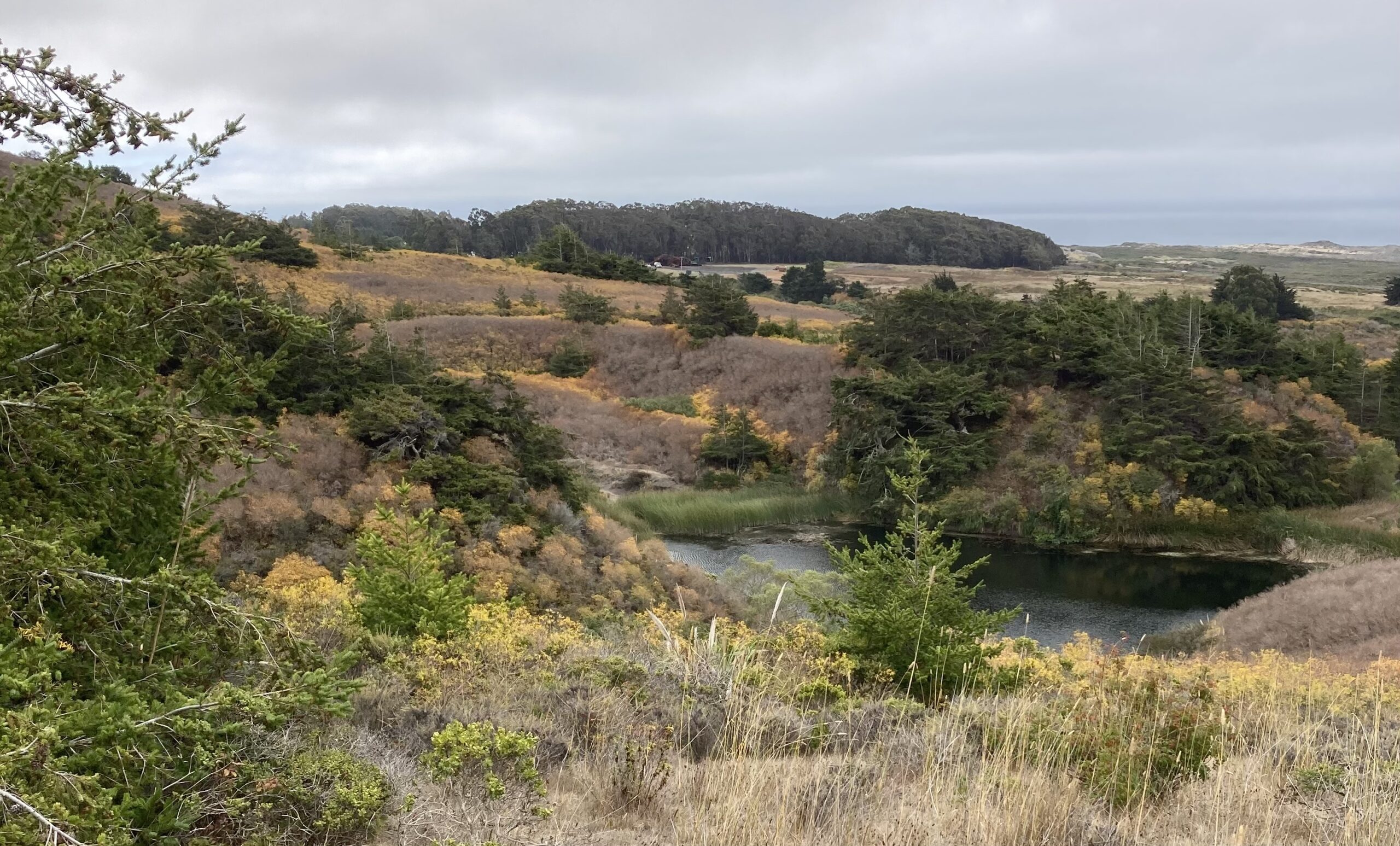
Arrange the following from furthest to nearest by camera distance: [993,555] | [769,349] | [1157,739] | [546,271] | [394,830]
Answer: [546,271]
[769,349]
[993,555]
[1157,739]
[394,830]

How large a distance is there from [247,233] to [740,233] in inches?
3165

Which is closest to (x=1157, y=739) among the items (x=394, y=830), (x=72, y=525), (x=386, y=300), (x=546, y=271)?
(x=394, y=830)

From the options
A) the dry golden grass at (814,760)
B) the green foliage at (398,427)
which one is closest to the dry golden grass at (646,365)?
the green foliage at (398,427)

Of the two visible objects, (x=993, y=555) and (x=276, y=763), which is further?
(x=993, y=555)

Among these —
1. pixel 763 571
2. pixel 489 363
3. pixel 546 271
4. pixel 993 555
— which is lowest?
pixel 993 555

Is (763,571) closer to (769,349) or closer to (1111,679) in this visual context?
(1111,679)

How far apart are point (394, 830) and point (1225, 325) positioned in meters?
39.1

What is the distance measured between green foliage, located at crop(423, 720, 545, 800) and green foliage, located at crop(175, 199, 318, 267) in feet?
70.8

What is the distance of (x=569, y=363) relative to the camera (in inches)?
1687

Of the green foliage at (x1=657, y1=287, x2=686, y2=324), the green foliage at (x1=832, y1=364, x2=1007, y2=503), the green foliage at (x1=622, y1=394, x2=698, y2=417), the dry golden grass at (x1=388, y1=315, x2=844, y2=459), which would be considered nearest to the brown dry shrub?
the green foliage at (x1=832, y1=364, x2=1007, y2=503)

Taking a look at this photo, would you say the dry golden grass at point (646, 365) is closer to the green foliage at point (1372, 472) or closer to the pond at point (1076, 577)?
the pond at point (1076, 577)

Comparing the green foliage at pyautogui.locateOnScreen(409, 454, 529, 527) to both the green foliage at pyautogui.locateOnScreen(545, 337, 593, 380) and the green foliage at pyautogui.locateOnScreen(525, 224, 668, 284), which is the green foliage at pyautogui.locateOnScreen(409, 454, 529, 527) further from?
the green foliage at pyautogui.locateOnScreen(525, 224, 668, 284)

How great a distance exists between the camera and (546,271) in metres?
62.2

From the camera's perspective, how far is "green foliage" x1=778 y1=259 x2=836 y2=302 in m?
70.9
